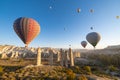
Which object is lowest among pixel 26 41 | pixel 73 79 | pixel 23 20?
pixel 73 79

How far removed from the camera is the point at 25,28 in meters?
34.0

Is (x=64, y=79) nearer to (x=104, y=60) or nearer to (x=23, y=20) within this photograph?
(x=23, y=20)

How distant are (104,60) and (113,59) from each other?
5504mm

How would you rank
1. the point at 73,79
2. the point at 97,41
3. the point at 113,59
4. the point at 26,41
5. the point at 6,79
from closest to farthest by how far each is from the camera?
the point at 6,79 → the point at 73,79 → the point at 26,41 → the point at 97,41 → the point at 113,59

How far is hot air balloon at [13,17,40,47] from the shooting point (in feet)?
110

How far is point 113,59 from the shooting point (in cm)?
7219

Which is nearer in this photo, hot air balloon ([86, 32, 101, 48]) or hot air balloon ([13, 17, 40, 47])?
hot air balloon ([13, 17, 40, 47])

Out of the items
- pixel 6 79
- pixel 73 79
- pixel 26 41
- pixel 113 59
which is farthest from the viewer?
pixel 113 59

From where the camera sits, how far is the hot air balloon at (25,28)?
110 feet

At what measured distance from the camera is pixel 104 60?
76438 millimetres

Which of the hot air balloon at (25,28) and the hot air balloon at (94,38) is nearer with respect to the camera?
the hot air balloon at (25,28)

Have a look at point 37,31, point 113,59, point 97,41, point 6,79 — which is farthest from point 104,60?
point 6,79

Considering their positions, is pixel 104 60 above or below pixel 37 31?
below

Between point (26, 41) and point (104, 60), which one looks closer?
point (26, 41)
